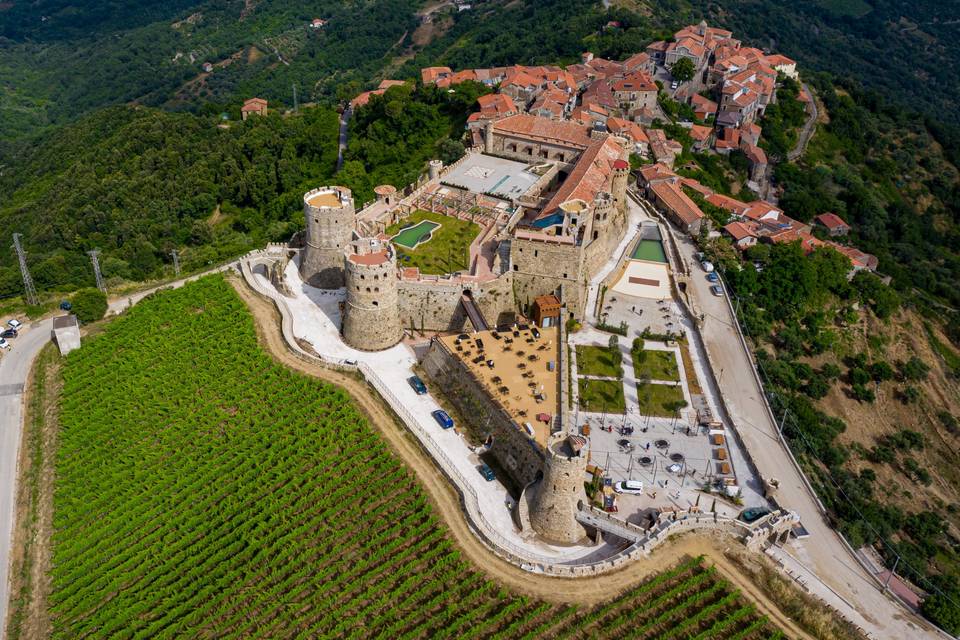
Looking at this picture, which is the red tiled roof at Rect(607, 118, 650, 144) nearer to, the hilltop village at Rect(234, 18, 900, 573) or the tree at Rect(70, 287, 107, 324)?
the hilltop village at Rect(234, 18, 900, 573)

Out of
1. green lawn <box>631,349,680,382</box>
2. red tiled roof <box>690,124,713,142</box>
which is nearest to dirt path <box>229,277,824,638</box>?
green lawn <box>631,349,680,382</box>

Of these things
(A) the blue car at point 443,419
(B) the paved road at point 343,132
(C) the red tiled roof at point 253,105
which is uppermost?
(A) the blue car at point 443,419

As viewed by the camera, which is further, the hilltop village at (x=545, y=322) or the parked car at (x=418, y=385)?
the parked car at (x=418, y=385)

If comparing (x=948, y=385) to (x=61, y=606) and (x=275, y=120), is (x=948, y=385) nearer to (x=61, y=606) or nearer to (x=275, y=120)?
(x=61, y=606)

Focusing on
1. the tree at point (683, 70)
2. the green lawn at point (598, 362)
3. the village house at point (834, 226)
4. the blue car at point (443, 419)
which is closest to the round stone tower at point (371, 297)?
the blue car at point (443, 419)

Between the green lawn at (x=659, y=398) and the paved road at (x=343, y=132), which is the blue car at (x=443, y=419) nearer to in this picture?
the green lawn at (x=659, y=398)

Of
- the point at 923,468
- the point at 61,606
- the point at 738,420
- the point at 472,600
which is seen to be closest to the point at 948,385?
the point at 923,468
